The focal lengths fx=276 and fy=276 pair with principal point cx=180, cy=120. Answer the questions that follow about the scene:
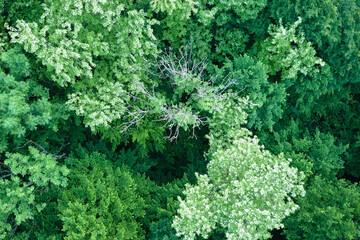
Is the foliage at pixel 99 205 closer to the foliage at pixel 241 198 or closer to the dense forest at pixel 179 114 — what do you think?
the dense forest at pixel 179 114

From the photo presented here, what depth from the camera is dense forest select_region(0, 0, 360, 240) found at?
8.84 metres

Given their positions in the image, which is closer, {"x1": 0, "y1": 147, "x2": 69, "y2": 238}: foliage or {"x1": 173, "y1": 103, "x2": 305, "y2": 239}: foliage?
{"x1": 173, "y1": 103, "x2": 305, "y2": 239}: foliage

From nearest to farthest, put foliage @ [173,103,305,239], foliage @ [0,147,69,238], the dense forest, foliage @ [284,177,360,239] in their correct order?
foliage @ [173,103,305,239] → the dense forest → foliage @ [0,147,69,238] → foliage @ [284,177,360,239]

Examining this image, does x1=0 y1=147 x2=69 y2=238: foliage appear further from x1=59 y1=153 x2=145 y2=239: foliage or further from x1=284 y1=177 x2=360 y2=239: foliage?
x1=284 y1=177 x2=360 y2=239: foliage

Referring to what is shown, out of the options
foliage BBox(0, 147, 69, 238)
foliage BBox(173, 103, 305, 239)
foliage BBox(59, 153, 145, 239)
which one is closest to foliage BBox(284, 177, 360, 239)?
foliage BBox(173, 103, 305, 239)

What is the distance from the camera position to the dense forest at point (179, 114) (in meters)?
8.84

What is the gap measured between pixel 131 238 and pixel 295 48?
9877 millimetres

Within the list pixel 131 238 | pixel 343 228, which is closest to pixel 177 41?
pixel 131 238

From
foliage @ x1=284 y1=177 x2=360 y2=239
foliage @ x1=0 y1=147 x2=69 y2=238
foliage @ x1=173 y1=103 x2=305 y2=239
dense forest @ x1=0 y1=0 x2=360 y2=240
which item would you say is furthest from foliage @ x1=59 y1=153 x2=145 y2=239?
foliage @ x1=284 y1=177 x2=360 y2=239

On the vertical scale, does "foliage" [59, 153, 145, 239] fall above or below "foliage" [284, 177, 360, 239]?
below

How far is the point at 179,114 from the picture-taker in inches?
410

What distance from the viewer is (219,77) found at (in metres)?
12.0

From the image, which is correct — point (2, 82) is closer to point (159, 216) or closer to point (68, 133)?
point (68, 133)

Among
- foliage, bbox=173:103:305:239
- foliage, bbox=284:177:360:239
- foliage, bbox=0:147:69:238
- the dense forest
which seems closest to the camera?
foliage, bbox=173:103:305:239
